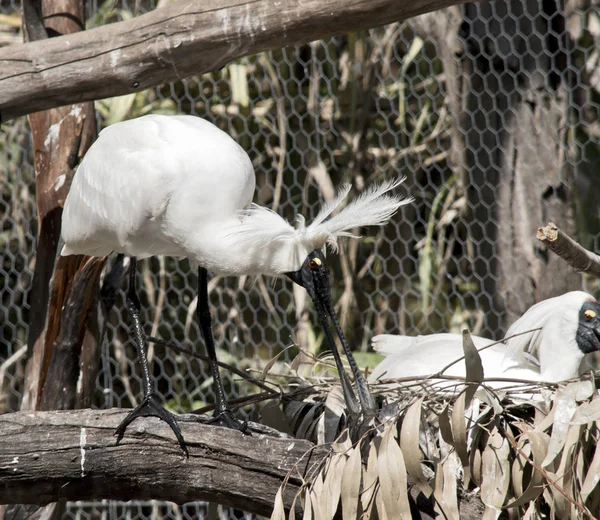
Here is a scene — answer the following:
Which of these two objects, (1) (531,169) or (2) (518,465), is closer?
(2) (518,465)

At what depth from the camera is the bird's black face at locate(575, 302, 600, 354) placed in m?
2.74

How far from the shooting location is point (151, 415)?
2.19 meters

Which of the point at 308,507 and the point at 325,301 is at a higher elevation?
the point at 325,301

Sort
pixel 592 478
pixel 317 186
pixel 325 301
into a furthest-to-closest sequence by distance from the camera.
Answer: pixel 317 186 → pixel 325 301 → pixel 592 478

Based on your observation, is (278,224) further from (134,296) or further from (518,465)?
(518,465)

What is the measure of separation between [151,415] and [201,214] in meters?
0.54

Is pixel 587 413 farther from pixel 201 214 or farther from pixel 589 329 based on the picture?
pixel 201 214

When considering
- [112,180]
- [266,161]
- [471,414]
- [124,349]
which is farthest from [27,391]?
[266,161]

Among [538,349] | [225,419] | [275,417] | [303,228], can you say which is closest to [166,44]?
[303,228]

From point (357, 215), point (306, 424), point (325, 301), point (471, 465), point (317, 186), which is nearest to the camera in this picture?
point (471, 465)

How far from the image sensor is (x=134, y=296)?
2.65m

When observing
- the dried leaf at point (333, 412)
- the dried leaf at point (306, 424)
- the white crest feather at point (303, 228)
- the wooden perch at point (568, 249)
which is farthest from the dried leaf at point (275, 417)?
the wooden perch at point (568, 249)

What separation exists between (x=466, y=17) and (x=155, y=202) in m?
1.78

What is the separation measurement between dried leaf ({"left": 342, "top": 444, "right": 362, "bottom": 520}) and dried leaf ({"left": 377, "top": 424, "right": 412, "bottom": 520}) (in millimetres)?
48
